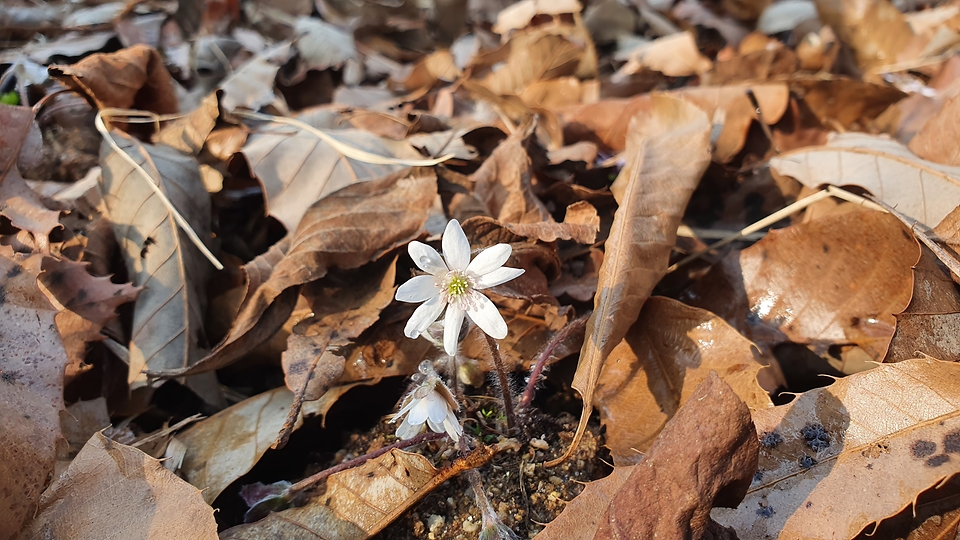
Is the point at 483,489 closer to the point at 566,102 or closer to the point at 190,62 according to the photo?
the point at 566,102

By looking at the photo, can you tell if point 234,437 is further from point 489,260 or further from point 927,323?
point 927,323

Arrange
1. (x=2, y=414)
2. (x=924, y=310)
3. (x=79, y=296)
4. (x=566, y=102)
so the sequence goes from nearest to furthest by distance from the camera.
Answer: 1. (x=2, y=414)
2. (x=924, y=310)
3. (x=79, y=296)
4. (x=566, y=102)

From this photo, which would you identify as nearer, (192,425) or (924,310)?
(924,310)

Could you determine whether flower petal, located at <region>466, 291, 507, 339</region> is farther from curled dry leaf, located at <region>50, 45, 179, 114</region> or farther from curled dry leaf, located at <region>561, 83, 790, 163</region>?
curled dry leaf, located at <region>50, 45, 179, 114</region>

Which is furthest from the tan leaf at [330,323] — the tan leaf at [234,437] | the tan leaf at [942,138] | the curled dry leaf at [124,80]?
the tan leaf at [942,138]

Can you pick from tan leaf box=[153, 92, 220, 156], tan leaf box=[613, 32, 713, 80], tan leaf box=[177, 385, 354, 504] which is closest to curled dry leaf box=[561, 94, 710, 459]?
tan leaf box=[177, 385, 354, 504]

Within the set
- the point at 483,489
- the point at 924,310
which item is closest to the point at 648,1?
the point at 924,310
